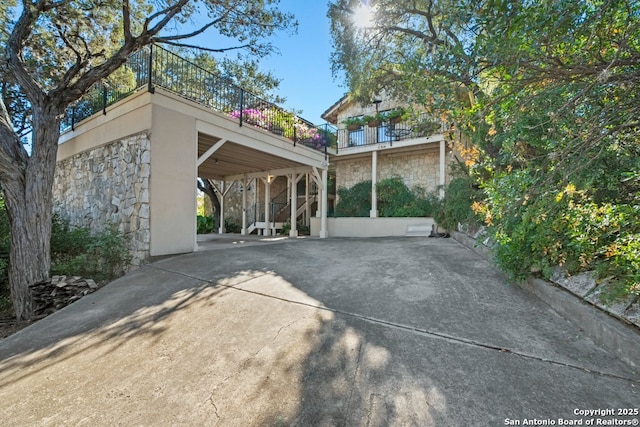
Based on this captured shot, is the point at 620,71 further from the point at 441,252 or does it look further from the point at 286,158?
the point at 286,158

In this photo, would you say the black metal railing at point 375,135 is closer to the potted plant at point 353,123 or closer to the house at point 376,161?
the house at point 376,161

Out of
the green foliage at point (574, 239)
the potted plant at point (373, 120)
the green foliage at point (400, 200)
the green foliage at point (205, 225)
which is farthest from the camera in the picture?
the green foliage at point (205, 225)

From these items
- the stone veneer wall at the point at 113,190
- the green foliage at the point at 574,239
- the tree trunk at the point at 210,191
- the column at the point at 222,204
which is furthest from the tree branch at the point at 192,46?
the tree trunk at the point at 210,191

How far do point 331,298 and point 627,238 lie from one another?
8.32ft

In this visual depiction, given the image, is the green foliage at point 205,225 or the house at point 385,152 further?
the green foliage at point 205,225

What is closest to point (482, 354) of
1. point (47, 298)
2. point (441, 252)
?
point (441, 252)

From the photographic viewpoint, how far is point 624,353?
6.28ft

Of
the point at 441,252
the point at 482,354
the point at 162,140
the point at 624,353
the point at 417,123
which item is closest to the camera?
the point at 624,353

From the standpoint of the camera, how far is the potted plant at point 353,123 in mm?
11961

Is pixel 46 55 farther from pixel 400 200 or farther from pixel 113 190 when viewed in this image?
pixel 400 200

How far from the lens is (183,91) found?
240 inches

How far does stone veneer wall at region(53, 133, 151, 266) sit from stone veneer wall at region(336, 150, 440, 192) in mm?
8659

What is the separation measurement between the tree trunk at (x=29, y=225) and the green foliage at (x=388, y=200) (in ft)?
30.7

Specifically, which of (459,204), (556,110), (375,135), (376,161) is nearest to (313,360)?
(556,110)
